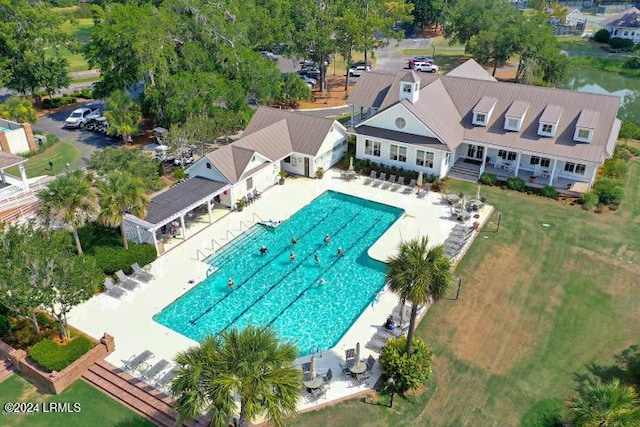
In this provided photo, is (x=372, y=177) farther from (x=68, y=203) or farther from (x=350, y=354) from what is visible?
(x=68, y=203)

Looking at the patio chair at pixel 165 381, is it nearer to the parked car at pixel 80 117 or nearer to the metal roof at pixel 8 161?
→ the metal roof at pixel 8 161

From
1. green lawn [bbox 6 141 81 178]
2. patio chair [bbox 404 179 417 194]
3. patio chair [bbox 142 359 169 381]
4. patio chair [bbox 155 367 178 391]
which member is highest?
green lawn [bbox 6 141 81 178]

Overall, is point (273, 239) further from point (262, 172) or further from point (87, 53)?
point (87, 53)

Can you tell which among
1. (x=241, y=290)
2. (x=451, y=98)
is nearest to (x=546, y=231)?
(x=451, y=98)

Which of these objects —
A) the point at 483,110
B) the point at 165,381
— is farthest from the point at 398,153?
the point at 165,381

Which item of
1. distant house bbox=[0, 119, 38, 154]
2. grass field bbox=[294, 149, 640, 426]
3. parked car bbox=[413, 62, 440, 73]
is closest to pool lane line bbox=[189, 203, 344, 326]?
grass field bbox=[294, 149, 640, 426]

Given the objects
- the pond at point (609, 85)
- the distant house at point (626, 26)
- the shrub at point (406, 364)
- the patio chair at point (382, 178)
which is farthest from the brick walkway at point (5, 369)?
the distant house at point (626, 26)

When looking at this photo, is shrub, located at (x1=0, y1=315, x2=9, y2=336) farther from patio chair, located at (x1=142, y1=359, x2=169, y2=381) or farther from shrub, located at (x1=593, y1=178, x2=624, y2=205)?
shrub, located at (x1=593, y1=178, x2=624, y2=205)
